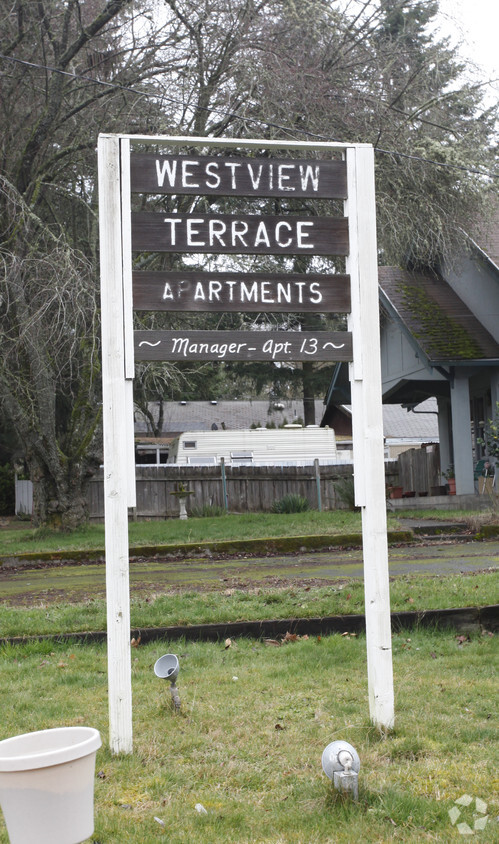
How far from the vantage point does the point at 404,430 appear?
1638 inches

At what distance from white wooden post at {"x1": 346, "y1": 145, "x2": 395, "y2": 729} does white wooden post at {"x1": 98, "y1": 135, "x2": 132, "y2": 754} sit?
4.33ft

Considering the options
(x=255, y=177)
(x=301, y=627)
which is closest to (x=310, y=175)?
(x=255, y=177)

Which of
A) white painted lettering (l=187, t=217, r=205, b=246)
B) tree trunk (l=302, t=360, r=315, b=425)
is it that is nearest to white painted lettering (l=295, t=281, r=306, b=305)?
white painted lettering (l=187, t=217, r=205, b=246)

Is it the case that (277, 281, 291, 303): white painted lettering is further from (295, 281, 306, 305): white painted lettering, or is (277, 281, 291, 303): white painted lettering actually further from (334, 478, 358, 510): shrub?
(334, 478, 358, 510): shrub

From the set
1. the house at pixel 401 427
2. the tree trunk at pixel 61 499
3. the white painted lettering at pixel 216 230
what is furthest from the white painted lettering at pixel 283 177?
the house at pixel 401 427

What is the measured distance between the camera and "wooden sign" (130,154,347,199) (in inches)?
194

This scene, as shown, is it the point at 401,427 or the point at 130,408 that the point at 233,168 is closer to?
the point at 130,408

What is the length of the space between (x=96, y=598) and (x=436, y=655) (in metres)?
3.96

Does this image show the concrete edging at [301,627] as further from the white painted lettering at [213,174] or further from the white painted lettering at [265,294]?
the white painted lettering at [213,174]

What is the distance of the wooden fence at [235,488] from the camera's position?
84.5 ft

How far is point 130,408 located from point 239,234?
1.20 m

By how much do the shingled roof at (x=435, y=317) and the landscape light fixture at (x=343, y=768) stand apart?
16.7m

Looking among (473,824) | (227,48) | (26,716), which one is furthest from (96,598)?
(227,48)

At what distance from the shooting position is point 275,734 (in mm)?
4582
